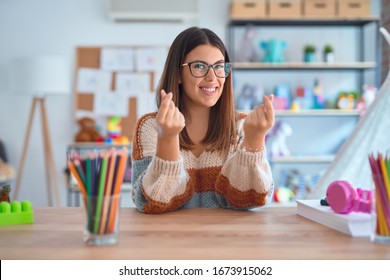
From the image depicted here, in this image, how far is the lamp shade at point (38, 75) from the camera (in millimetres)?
4359

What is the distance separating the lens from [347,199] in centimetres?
113

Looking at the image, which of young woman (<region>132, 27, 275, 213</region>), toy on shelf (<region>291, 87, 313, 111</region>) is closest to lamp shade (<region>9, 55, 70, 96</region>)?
toy on shelf (<region>291, 87, 313, 111</region>)

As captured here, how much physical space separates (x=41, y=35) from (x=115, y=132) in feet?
3.43

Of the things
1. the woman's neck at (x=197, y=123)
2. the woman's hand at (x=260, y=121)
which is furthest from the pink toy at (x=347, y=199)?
the woman's neck at (x=197, y=123)

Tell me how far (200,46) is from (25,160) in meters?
3.61

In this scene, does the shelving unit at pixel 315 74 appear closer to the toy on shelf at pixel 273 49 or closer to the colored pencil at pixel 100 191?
the toy on shelf at pixel 273 49

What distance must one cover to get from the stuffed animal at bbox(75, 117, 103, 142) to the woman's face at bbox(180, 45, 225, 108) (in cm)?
316

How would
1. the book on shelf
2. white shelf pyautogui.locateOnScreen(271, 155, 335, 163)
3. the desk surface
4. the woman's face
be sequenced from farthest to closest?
white shelf pyautogui.locateOnScreen(271, 155, 335, 163), the woman's face, the book on shelf, the desk surface

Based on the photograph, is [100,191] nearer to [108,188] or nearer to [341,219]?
[108,188]

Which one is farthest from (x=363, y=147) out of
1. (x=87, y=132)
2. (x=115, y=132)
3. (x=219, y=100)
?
(x=87, y=132)

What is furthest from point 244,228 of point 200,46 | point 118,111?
point 118,111

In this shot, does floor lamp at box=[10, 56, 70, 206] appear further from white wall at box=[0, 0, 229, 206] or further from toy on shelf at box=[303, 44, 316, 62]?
toy on shelf at box=[303, 44, 316, 62]

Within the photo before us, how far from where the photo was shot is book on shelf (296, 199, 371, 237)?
3.50 ft
